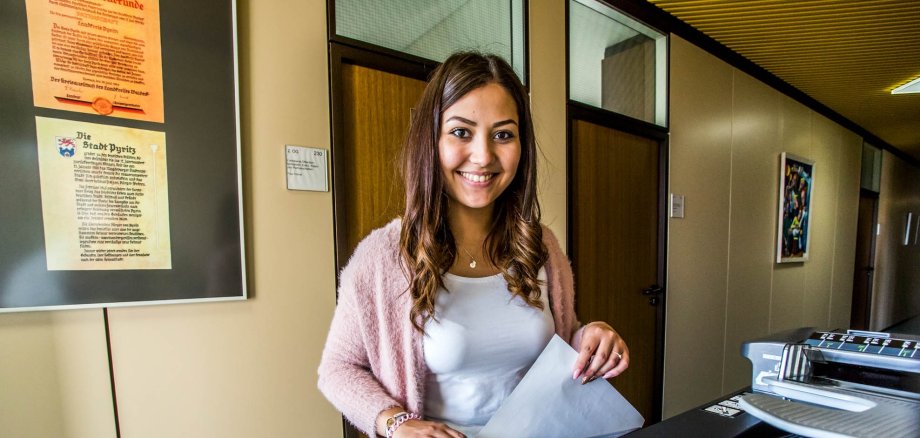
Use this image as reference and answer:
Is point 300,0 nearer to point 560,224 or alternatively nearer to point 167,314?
point 167,314

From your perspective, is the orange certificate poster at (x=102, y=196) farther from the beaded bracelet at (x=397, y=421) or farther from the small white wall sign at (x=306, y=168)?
the beaded bracelet at (x=397, y=421)

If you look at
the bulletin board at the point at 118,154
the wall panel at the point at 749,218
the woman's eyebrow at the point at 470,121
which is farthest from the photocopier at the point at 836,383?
the wall panel at the point at 749,218

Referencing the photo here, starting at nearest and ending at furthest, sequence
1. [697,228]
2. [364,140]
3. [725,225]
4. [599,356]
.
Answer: [599,356]
[364,140]
[697,228]
[725,225]

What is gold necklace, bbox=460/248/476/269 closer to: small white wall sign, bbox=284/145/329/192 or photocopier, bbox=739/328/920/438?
photocopier, bbox=739/328/920/438

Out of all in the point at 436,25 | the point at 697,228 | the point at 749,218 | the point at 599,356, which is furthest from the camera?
the point at 749,218

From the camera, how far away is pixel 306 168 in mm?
1431

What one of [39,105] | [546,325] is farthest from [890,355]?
[39,105]

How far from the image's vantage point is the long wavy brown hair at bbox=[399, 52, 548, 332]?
2.67ft

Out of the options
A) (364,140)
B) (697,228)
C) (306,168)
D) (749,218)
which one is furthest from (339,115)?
(749,218)

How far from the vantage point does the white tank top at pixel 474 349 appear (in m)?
0.79

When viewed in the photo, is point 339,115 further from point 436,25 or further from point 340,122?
point 436,25

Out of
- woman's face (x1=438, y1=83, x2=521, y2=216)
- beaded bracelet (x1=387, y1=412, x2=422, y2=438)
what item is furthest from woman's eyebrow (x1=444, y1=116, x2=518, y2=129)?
beaded bracelet (x1=387, y1=412, x2=422, y2=438)

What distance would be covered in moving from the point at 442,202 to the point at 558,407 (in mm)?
449

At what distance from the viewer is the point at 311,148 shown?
1440 mm
